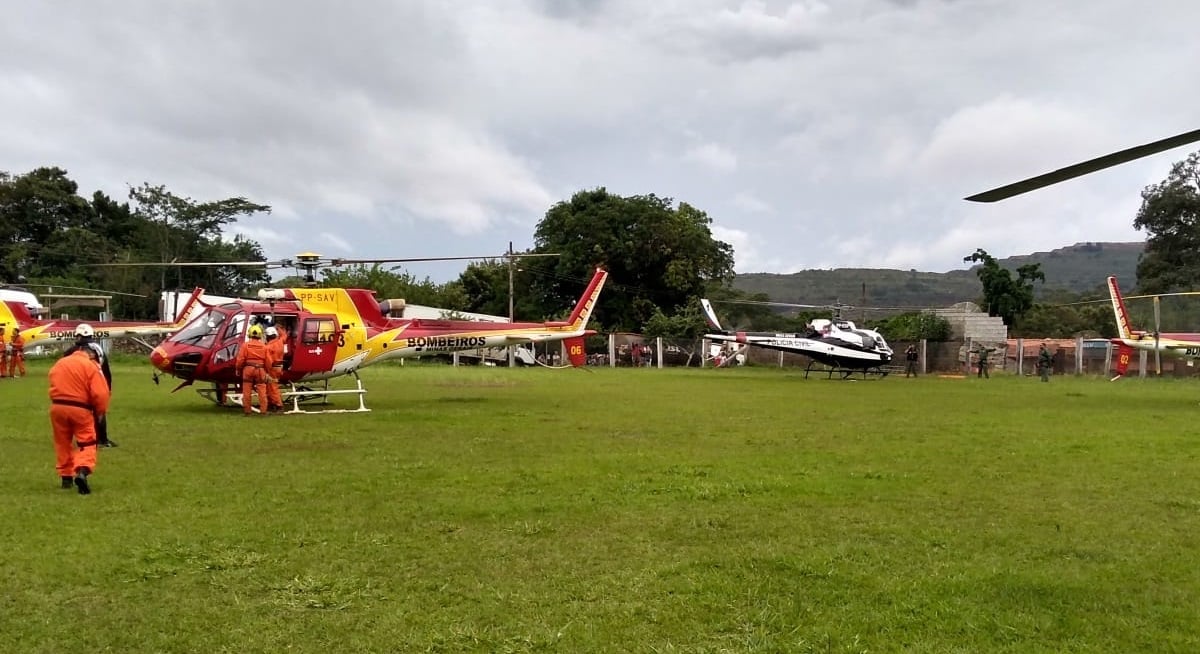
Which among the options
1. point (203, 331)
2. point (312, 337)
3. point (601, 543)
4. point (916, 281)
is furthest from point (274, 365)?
point (916, 281)

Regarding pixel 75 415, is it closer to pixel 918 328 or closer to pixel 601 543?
pixel 601 543

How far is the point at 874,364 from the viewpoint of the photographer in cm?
2995

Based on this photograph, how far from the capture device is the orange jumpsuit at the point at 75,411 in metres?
7.34

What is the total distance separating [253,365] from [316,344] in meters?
1.54

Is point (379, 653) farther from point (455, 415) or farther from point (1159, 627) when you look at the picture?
point (455, 415)

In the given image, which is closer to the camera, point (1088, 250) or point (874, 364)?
point (874, 364)

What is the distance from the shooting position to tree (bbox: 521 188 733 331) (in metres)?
53.5

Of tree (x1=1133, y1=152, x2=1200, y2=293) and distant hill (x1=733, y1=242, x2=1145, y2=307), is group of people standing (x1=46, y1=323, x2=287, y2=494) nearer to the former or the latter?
tree (x1=1133, y1=152, x2=1200, y2=293)

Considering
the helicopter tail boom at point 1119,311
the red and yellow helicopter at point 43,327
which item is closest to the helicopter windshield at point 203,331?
the red and yellow helicopter at point 43,327

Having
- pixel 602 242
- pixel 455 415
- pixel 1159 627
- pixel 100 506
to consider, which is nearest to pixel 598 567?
pixel 1159 627

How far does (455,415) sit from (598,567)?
958cm

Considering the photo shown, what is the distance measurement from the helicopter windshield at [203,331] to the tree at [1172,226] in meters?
54.2

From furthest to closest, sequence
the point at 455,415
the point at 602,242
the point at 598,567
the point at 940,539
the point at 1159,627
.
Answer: the point at 602,242, the point at 455,415, the point at 940,539, the point at 598,567, the point at 1159,627

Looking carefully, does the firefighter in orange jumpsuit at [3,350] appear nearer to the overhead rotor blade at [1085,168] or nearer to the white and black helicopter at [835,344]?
the white and black helicopter at [835,344]
